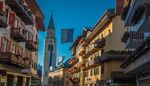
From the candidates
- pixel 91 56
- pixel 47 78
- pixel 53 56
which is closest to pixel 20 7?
pixel 91 56

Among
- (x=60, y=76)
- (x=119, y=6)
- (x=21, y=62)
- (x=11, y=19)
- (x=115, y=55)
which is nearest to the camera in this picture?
(x=11, y=19)

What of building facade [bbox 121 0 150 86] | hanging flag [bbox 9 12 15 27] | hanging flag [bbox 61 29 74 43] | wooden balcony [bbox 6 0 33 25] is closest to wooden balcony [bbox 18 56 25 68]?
hanging flag [bbox 9 12 15 27]

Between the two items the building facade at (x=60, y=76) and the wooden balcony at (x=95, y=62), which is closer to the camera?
the wooden balcony at (x=95, y=62)

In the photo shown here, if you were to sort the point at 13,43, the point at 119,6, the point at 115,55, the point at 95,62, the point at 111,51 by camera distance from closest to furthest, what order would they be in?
the point at 13,43 < the point at 115,55 < the point at 111,51 < the point at 119,6 < the point at 95,62

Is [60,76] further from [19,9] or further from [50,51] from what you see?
[19,9]

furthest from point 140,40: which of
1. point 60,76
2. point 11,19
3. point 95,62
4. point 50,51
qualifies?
point 50,51

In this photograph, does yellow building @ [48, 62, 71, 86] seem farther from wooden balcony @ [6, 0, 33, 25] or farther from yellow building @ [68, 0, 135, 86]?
wooden balcony @ [6, 0, 33, 25]

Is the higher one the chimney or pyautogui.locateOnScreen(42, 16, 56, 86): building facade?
pyautogui.locateOnScreen(42, 16, 56, 86): building facade

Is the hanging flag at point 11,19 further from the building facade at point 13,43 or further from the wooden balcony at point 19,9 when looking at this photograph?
the wooden balcony at point 19,9

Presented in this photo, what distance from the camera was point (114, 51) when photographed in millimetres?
43219

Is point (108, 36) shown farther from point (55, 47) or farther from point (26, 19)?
point (55, 47)

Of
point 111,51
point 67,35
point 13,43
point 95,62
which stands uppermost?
point 67,35

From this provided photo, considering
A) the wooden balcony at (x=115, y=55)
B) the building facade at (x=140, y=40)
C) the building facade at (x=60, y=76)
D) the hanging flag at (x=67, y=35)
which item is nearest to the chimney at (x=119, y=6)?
the wooden balcony at (x=115, y=55)

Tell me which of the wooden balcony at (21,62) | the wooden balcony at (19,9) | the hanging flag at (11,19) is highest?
the wooden balcony at (19,9)
